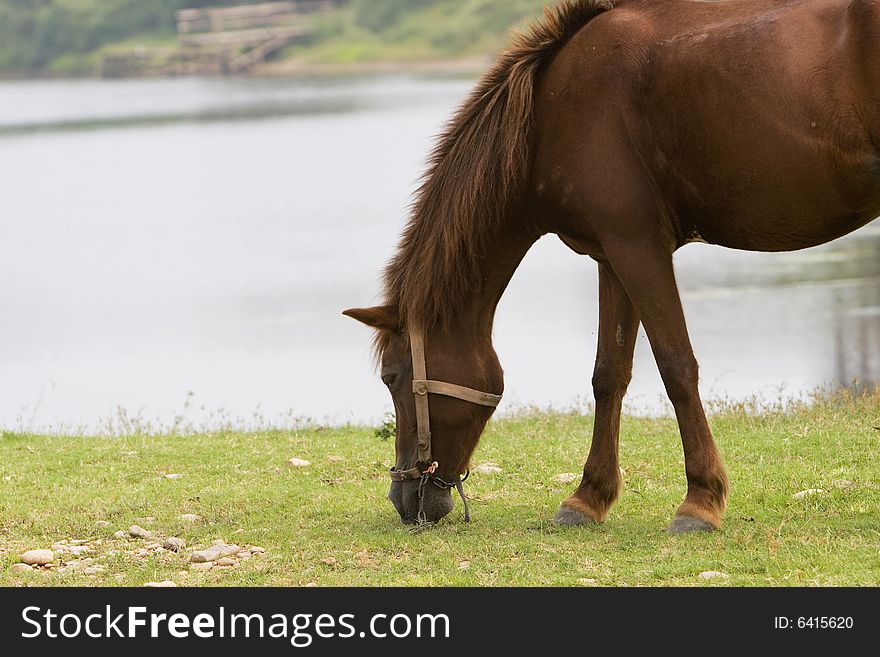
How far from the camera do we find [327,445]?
7773mm

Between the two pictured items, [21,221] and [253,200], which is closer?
[21,221]

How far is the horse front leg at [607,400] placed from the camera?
5633mm

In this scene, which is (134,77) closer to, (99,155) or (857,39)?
(99,155)

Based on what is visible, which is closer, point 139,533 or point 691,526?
point 691,526

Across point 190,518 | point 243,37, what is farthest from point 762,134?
point 243,37

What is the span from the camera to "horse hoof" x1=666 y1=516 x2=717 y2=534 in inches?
205

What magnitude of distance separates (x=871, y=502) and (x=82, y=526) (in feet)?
12.2

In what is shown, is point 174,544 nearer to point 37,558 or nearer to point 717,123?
point 37,558

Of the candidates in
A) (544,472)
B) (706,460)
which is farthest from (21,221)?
(706,460)

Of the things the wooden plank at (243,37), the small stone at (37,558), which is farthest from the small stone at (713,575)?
the wooden plank at (243,37)

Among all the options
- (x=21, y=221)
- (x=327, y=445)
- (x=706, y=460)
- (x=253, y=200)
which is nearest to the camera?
(x=706, y=460)

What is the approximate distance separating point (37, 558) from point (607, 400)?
2.66 meters

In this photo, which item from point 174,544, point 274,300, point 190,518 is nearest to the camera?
point 174,544

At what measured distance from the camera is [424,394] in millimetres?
5387
